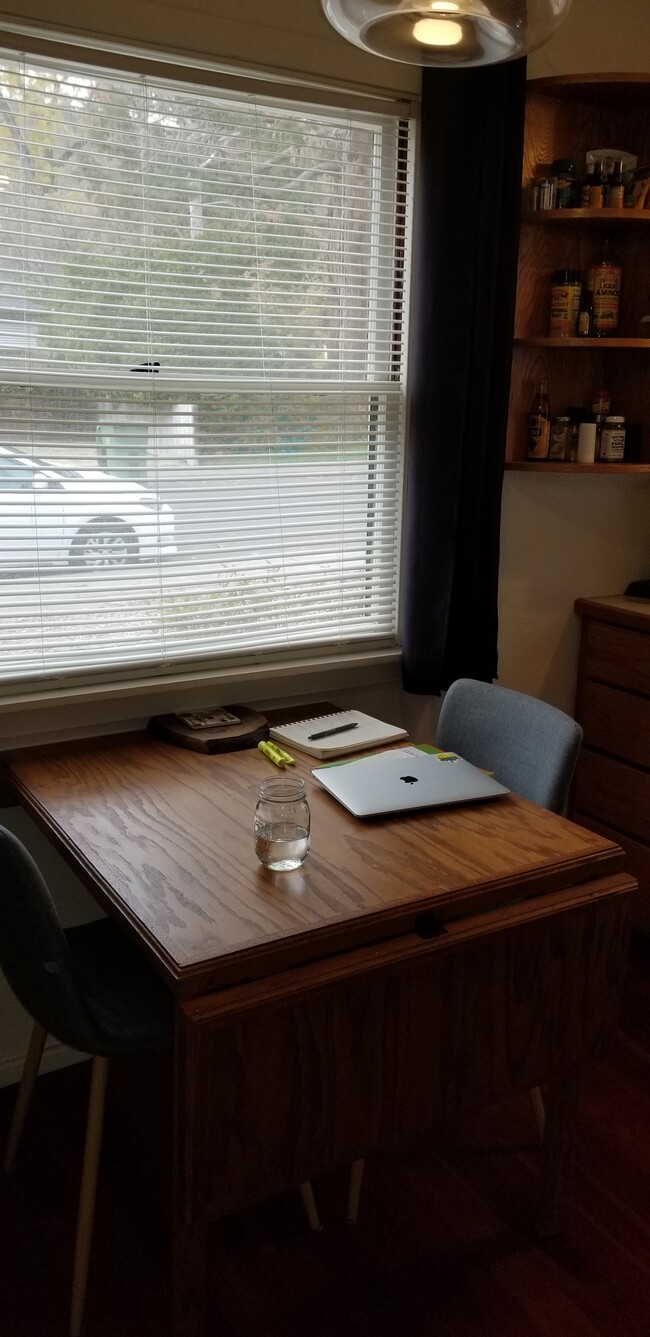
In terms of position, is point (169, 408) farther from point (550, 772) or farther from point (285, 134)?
point (550, 772)

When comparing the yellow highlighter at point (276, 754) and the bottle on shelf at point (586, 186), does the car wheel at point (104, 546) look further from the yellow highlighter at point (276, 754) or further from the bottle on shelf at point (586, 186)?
the bottle on shelf at point (586, 186)

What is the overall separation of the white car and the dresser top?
1.24 m

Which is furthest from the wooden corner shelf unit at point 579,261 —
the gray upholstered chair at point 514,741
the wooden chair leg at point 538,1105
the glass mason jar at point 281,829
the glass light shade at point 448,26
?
the wooden chair leg at point 538,1105

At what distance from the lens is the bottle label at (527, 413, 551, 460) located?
2.65 metres

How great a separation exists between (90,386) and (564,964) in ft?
4.50

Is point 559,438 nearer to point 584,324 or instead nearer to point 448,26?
point 584,324

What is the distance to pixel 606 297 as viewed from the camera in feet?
8.59

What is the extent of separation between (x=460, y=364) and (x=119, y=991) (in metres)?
1.53

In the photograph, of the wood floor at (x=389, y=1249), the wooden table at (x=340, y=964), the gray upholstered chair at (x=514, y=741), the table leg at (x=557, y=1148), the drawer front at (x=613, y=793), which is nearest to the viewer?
the wooden table at (x=340, y=964)

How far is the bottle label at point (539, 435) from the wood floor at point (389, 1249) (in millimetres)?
1477

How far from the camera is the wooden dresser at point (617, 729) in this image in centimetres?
275

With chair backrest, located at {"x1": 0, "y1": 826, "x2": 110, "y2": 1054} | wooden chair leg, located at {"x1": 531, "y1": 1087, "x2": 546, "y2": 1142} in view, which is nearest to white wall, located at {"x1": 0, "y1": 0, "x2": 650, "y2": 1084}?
chair backrest, located at {"x1": 0, "y1": 826, "x2": 110, "y2": 1054}

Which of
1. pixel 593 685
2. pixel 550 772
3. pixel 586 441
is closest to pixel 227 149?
pixel 586 441

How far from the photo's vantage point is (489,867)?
1589mm
